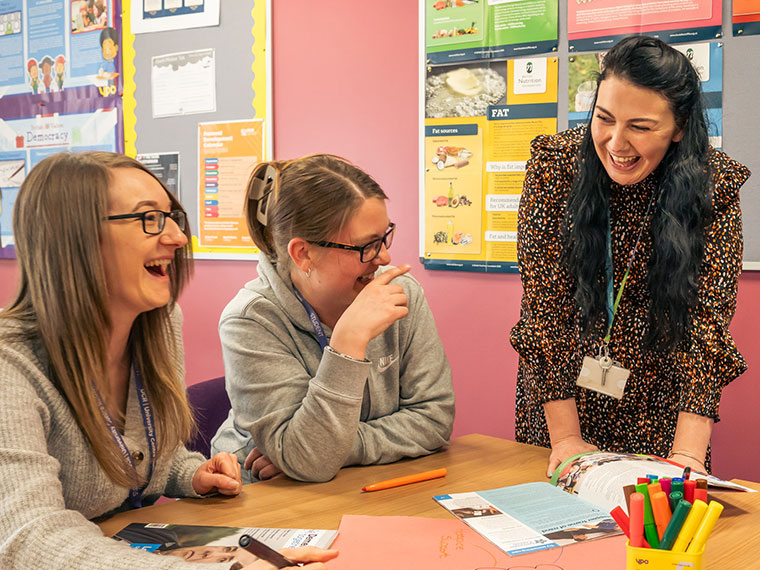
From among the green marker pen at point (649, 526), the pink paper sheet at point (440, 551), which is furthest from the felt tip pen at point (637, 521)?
the pink paper sheet at point (440, 551)

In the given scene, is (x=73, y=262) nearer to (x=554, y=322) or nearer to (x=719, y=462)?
(x=554, y=322)

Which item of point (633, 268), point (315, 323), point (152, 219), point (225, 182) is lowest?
point (315, 323)

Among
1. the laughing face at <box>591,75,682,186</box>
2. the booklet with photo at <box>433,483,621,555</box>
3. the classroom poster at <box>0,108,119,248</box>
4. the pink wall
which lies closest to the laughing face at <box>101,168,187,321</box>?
the booklet with photo at <box>433,483,621,555</box>

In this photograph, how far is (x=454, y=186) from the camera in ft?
8.77

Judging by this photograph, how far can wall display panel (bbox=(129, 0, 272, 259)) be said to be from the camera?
3.08 m

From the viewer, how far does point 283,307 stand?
63.1 inches

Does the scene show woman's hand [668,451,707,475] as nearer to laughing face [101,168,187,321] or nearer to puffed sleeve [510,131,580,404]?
puffed sleeve [510,131,580,404]

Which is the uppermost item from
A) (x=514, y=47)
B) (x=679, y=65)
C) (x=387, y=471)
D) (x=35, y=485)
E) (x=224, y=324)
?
(x=514, y=47)

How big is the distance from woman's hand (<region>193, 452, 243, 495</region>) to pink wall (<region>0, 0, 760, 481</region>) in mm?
1439

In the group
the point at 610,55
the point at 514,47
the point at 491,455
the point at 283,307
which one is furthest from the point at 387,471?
the point at 514,47

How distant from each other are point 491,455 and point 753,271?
115 centimetres

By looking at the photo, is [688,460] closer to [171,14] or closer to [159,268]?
[159,268]

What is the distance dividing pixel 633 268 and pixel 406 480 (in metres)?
0.67

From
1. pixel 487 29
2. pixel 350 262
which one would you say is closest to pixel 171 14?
pixel 487 29
